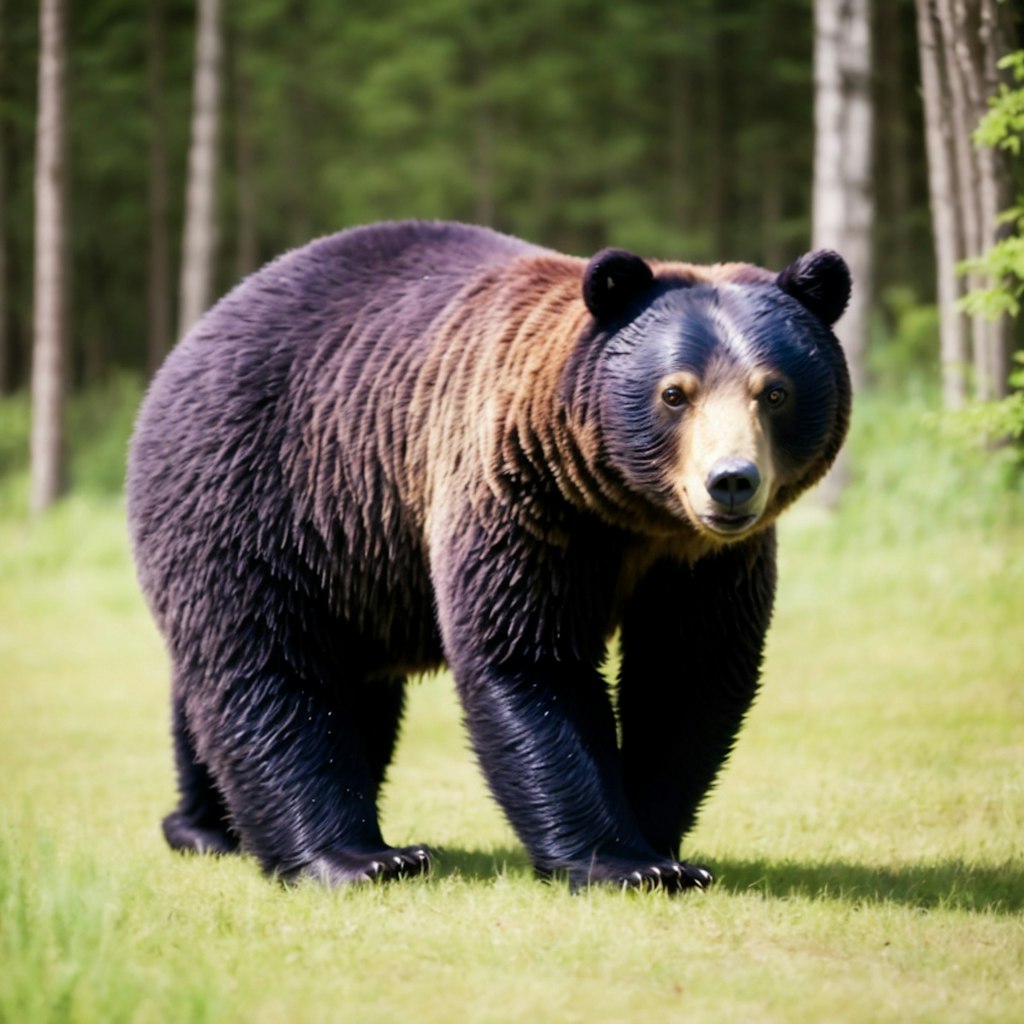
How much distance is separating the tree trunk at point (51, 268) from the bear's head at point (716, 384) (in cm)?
1427

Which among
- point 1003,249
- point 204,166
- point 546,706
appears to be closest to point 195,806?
point 546,706

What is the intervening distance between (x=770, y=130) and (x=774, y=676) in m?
20.7

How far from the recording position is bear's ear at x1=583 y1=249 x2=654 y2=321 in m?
5.52

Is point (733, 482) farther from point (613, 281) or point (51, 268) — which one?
point (51, 268)

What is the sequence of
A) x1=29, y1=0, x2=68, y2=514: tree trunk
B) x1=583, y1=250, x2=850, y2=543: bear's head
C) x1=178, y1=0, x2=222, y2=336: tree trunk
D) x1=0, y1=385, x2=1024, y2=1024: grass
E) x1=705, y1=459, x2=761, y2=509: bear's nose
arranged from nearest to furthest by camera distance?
x1=0, y1=385, x2=1024, y2=1024: grass
x1=705, y1=459, x2=761, y2=509: bear's nose
x1=583, y1=250, x2=850, y2=543: bear's head
x1=29, y1=0, x2=68, y2=514: tree trunk
x1=178, y1=0, x2=222, y2=336: tree trunk

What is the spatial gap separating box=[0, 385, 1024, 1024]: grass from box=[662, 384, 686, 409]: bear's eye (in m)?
1.59

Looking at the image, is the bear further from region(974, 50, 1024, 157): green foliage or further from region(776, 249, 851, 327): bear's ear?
region(974, 50, 1024, 157): green foliage

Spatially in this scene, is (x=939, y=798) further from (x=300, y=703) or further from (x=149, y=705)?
(x=149, y=705)

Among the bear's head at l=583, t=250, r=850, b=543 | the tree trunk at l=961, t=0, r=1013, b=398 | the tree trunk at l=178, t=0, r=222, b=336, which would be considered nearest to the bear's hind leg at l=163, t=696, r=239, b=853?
the bear's head at l=583, t=250, r=850, b=543

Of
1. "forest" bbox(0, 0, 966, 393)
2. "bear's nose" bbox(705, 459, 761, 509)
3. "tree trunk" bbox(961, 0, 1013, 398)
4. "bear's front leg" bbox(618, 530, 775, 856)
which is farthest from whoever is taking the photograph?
"forest" bbox(0, 0, 966, 393)

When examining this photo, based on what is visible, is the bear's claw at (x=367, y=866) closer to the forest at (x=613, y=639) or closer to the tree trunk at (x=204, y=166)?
the forest at (x=613, y=639)

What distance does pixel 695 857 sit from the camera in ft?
22.9

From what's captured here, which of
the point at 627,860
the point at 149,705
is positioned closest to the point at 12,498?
the point at 149,705

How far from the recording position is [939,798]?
7902 mm
